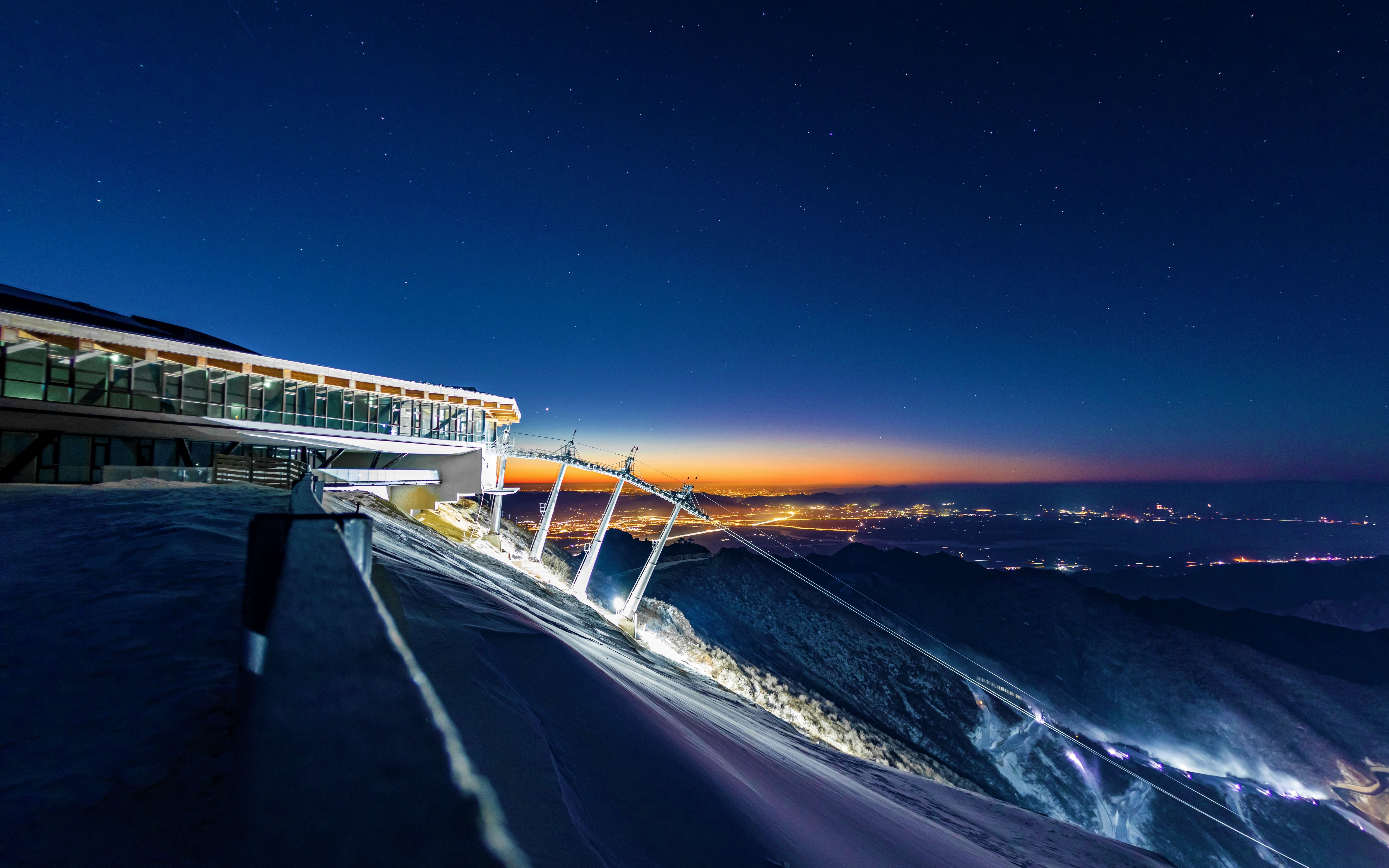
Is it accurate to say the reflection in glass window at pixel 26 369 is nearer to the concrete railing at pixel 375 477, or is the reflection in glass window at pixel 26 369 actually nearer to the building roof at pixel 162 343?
the building roof at pixel 162 343

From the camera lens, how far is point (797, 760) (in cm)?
700

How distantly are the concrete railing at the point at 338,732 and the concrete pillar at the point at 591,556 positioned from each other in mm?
20904

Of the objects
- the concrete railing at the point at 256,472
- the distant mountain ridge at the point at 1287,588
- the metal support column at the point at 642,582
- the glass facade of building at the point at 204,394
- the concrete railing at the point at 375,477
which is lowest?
the distant mountain ridge at the point at 1287,588

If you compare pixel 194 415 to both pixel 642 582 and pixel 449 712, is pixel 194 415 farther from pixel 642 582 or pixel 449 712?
pixel 449 712

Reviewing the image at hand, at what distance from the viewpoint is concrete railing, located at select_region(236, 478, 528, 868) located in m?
1.16

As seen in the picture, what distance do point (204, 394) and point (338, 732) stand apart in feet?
97.0

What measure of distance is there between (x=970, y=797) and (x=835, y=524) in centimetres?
15626

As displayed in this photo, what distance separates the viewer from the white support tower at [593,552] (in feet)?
74.3

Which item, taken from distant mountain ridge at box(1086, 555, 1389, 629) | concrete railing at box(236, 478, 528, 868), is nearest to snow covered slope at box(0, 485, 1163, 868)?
concrete railing at box(236, 478, 528, 868)

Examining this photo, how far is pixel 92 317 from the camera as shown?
81.8ft

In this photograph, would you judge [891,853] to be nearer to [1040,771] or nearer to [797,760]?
[797,760]

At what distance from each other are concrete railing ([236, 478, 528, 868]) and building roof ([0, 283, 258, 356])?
29.3 meters

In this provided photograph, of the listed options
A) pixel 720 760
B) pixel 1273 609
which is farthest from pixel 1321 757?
pixel 1273 609

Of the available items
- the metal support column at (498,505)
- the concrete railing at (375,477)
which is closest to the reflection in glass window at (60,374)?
the concrete railing at (375,477)
